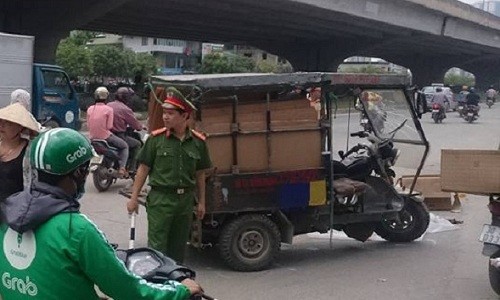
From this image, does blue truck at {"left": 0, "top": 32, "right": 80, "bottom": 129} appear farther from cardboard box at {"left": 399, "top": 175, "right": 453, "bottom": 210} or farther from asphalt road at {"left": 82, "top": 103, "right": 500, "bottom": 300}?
cardboard box at {"left": 399, "top": 175, "right": 453, "bottom": 210}

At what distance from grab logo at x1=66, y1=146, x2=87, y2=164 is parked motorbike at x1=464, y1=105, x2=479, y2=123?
3089 cm

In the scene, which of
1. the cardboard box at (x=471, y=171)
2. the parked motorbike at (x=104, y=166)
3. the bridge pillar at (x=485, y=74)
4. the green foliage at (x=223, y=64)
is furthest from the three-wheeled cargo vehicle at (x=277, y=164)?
the bridge pillar at (x=485, y=74)

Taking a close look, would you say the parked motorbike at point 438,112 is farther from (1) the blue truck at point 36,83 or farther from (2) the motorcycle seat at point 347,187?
(2) the motorcycle seat at point 347,187

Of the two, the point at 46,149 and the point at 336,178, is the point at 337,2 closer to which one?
the point at 336,178

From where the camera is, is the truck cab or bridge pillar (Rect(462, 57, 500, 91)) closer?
the truck cab

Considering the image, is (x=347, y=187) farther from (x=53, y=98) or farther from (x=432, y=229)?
(x=53, y=98)

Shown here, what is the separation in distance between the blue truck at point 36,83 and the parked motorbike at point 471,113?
19166 millimetres

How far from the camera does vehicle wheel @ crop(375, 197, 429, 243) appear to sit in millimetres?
8273

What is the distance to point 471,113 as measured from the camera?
31.7 metres

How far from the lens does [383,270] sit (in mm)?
7160

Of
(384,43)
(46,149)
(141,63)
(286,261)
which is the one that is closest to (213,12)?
(384,43)

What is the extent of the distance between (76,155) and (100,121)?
914 cm

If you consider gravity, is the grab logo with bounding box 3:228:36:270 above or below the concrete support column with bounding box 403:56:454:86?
below

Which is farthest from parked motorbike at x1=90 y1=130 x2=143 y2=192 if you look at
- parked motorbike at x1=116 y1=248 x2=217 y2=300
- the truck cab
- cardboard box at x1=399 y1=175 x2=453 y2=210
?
parked motorbike at x1=116 y1=248 x2=217 y2=300
